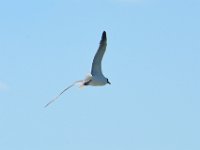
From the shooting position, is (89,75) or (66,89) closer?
Result: (66,89)

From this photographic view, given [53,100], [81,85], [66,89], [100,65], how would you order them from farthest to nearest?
1. [100,65]
2. [81,85]
3. [66,89]
4. [53,100]

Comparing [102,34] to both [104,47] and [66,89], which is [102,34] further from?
[66,89]

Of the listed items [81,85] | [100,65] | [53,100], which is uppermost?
[100,65]

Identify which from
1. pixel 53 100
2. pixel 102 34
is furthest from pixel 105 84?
pixel 53 100

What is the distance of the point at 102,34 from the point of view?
23859 millimetres

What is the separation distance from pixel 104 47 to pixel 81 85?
2.74 m

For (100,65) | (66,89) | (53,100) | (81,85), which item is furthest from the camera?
(100,65)

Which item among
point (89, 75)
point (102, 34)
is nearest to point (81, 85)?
point (89, 75)

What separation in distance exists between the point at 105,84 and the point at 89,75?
157cm

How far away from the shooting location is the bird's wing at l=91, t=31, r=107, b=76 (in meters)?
24.1

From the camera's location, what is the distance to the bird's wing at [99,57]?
2411 cm

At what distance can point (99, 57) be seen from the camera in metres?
24.9

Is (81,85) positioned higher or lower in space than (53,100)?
higher

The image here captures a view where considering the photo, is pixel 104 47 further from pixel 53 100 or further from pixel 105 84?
pixel 53 100
